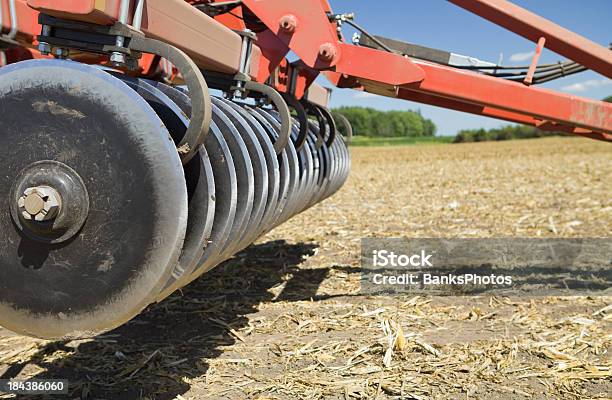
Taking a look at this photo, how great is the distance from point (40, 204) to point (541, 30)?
2.61 m

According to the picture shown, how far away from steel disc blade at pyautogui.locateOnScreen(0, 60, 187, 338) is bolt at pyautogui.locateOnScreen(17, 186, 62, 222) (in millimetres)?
20

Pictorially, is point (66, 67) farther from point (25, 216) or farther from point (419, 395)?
point (419, 395)

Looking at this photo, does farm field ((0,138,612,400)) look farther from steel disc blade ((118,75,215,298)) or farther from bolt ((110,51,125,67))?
bolt ((110,51,125,67))

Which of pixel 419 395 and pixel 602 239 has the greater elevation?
pixel 602 239

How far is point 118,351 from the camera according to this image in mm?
2924

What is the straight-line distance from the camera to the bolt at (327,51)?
3035 mm

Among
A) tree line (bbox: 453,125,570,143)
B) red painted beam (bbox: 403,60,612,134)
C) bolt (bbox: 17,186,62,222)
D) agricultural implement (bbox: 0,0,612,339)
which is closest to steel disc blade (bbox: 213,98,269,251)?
agricultural implement (bbox: 0,0,612,339)

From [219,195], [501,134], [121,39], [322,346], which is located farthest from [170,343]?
[501,134]

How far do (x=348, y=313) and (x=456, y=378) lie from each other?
102 centimetres

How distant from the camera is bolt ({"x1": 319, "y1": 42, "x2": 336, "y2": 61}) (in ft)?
9.96

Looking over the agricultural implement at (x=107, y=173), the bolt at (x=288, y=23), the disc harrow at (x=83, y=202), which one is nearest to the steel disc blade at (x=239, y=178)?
the agricultural implement at (x=107, y=173)

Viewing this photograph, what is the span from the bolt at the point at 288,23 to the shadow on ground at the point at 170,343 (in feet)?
5.35

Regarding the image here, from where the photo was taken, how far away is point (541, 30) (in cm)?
308

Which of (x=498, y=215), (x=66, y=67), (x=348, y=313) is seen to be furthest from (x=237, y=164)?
(x=498, y=215)
